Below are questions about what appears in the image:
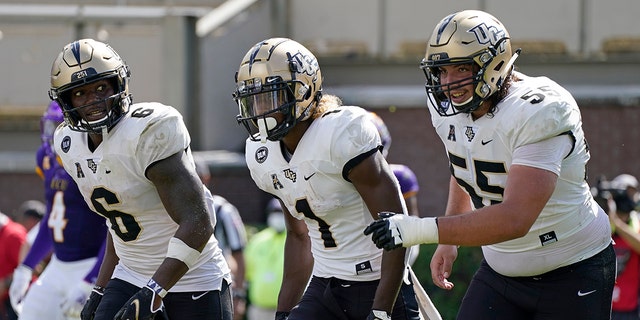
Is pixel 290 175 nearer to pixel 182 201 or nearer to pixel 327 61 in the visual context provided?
pixel 182 201

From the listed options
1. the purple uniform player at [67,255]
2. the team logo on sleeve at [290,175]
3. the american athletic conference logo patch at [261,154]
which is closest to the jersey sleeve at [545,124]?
the team logo on sleeve at [290,175]

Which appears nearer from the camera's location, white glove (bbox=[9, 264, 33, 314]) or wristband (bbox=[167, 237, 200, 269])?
wristband (bbox=[167, 237, 200, 269])

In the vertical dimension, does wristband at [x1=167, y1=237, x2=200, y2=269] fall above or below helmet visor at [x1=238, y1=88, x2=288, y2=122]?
below

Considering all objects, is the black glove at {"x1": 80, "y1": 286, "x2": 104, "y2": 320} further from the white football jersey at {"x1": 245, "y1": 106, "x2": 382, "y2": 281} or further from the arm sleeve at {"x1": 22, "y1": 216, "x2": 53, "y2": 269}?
the arm sleeve at {"x1": 22, "y1": 216, "x2": 53, "y2": 269}

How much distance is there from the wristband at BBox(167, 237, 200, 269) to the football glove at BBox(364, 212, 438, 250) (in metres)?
0.99

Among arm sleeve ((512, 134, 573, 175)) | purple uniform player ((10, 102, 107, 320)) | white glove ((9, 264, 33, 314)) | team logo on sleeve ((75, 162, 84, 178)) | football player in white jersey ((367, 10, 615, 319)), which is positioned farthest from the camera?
white glove ((9, 264, 33, 314))

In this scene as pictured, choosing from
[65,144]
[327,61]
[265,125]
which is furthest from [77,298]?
[327,61]

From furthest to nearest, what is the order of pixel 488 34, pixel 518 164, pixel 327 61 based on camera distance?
pixel 327 61 < pixel 488 34 < pixel 518 164

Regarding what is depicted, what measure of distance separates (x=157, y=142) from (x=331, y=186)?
0.75m

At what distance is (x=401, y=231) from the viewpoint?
150 inches

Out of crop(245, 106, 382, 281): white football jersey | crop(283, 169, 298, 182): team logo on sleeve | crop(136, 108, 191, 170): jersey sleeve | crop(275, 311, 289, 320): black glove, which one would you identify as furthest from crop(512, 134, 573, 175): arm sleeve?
crop(136, 108, 191, 170): jersey sleeve

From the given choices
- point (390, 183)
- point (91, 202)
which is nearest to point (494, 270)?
point (390, 183)

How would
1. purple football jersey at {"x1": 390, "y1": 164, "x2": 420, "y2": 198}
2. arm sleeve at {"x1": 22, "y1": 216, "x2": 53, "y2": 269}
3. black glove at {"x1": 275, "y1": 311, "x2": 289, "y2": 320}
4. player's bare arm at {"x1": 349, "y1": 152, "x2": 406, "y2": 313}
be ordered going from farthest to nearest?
arm sleeve at {"x1": 22, "y1": 216, "x2": 53, "y2": 269}, purple football jersey at {"x1": 390, "y1": 164, "x2": 420, "y2": 198}, black glove at {"x1": 275, "y1": 311, "x2": 289, "y2": 320}, player's bare arm at {"x1": 349, "y1": 152, "x2": 406, "y2": 313}

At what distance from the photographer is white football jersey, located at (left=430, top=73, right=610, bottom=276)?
13.5 feet
